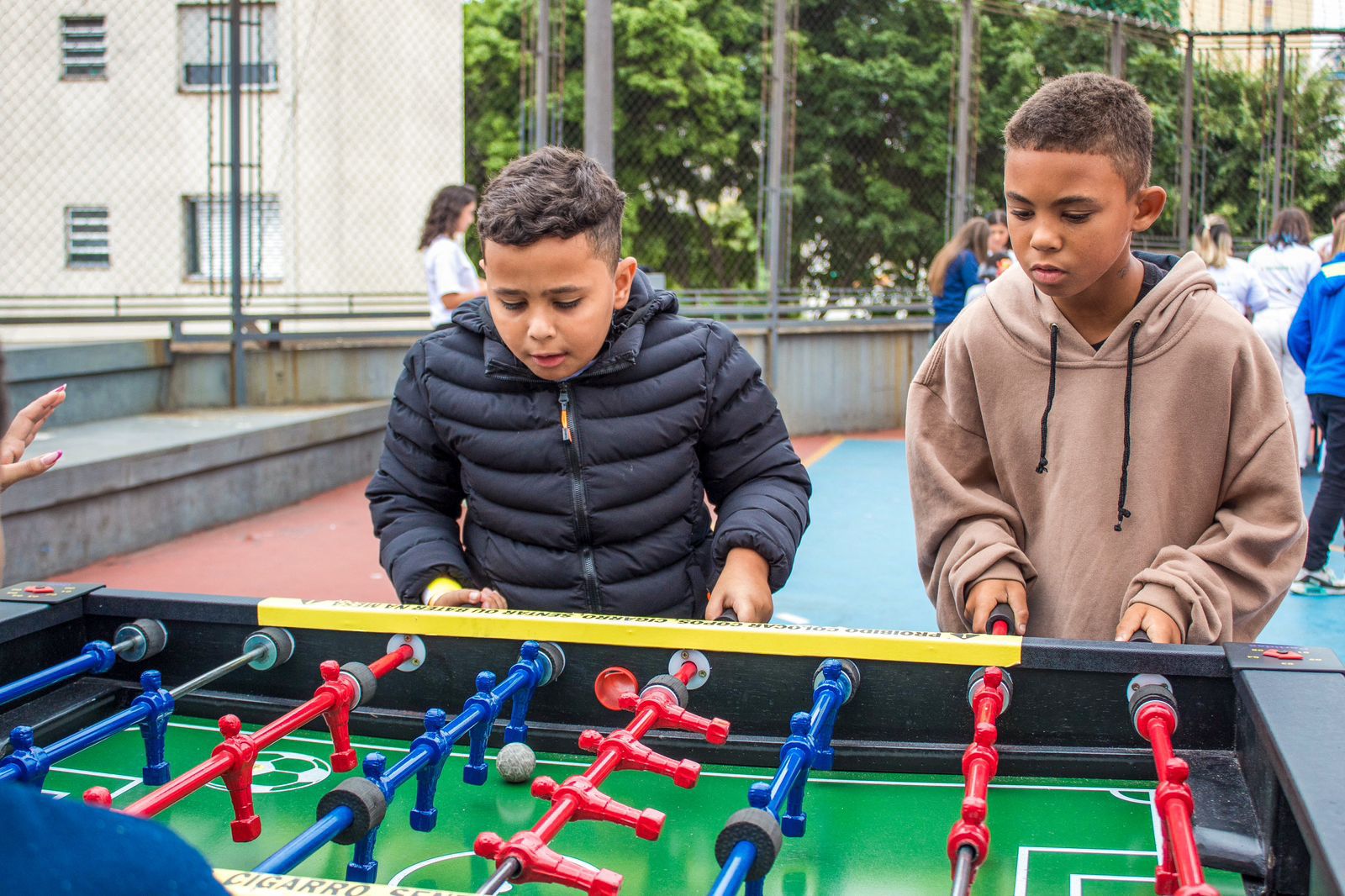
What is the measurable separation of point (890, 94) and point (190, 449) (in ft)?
27.7

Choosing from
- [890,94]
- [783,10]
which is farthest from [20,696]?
[890,94]

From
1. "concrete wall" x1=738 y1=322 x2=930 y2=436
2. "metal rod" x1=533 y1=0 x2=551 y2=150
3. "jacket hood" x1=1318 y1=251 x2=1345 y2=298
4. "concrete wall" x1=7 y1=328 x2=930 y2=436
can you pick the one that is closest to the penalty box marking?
"concrete wall" x1=7 y1=328 x2=930 y2=436

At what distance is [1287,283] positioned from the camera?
7965 millimetres

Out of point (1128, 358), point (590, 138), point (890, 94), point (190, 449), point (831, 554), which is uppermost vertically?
point (890, 94)

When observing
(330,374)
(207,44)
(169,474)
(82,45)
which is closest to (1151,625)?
(169,474)

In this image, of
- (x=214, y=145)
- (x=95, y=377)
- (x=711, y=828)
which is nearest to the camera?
(x=711, y=828)

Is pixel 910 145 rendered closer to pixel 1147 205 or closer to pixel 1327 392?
pixel 1327 392

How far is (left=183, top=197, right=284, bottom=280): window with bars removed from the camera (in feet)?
27.1

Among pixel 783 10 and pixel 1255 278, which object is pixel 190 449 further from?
pixel 1255 278

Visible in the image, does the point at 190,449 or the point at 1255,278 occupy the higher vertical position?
the point at 1255,278

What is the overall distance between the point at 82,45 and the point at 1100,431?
10.4m

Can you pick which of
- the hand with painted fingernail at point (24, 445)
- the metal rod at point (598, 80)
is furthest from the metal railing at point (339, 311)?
the hand with painted fingernail at point (24, 445)

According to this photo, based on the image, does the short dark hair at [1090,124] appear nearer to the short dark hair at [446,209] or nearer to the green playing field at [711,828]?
the green playing field at [711,828]

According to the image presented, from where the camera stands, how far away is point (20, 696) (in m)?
1.89
